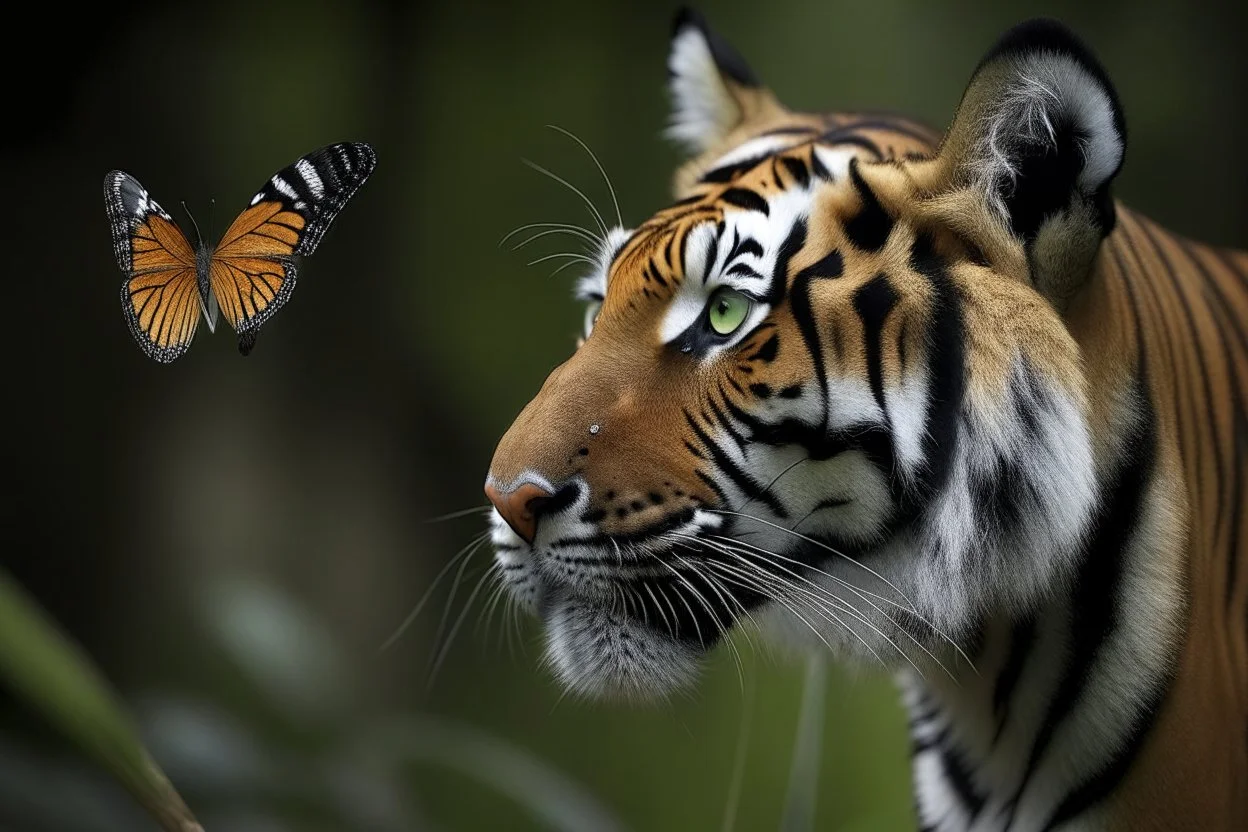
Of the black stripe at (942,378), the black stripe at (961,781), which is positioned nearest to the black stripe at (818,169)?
the black stripe at (942,378)

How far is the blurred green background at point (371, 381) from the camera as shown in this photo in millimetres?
1457

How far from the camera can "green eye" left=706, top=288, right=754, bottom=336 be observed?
777 millimetres

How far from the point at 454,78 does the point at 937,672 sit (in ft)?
3.65

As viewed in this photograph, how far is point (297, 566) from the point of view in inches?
70.9

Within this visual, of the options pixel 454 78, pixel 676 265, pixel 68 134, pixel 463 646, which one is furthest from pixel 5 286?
pixel 676 265

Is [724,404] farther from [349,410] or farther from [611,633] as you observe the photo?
[349,410]

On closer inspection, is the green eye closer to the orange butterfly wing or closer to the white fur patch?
the white fur patch

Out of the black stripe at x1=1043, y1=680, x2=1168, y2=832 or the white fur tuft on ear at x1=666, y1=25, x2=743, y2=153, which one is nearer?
the black stripe at x1=1043, y1=680, x2=1168, y2=832

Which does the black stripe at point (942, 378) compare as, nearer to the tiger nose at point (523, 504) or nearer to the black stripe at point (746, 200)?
the black stripe at point (746, 200)

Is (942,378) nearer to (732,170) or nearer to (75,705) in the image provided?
(732,170)

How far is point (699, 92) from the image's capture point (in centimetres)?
105

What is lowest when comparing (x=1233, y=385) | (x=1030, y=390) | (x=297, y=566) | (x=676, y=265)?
(x=297, y=566)

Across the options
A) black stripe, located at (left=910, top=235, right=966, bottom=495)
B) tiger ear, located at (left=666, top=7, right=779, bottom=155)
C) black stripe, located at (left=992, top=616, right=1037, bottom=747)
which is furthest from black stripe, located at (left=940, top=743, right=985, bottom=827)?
tiger ear, located at (left=666, top=7, right=779, bottom=155)

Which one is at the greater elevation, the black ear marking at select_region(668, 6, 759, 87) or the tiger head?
the black ear marking at select_region(668, 6, 759, 87)
